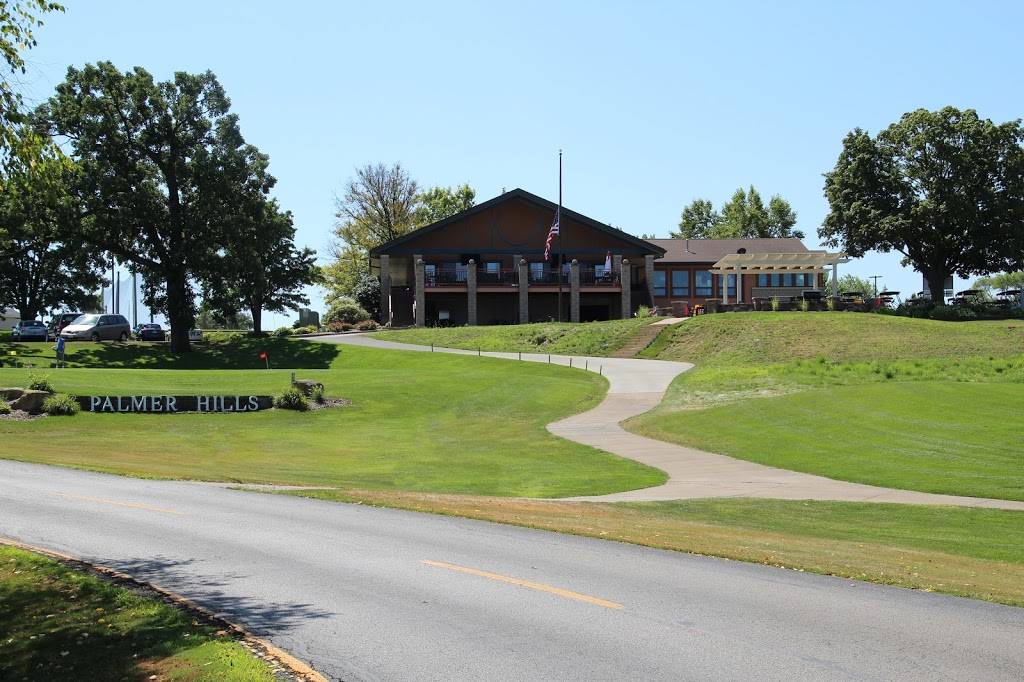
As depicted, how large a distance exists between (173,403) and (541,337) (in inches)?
Result: 1058

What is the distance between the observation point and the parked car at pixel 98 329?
61.2 metres

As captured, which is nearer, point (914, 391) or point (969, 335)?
point (914, 391)

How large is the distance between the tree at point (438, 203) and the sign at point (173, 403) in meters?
69.4

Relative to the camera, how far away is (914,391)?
28.7 meters

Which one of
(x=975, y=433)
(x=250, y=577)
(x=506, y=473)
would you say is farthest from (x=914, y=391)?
(x=250, y=577)

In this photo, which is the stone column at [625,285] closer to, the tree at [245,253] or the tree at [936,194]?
the tree at [936,194]

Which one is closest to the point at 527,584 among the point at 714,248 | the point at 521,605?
the point at 521,605

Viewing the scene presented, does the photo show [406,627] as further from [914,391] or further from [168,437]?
[914,391]

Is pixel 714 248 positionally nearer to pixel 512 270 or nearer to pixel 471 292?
pixel 512 270

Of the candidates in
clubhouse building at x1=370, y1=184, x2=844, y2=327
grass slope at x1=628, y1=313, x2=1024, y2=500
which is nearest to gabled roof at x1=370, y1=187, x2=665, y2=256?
clubhouse building at x1=370, y1=184, x2=844, y2=327

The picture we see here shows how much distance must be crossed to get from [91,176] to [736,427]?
38.9m

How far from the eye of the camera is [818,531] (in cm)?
1431

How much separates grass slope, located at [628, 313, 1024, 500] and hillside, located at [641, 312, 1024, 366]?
12 centimetres

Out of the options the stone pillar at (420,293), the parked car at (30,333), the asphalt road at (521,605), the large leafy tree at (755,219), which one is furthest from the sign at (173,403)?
the large leafy tree at (755,219)
